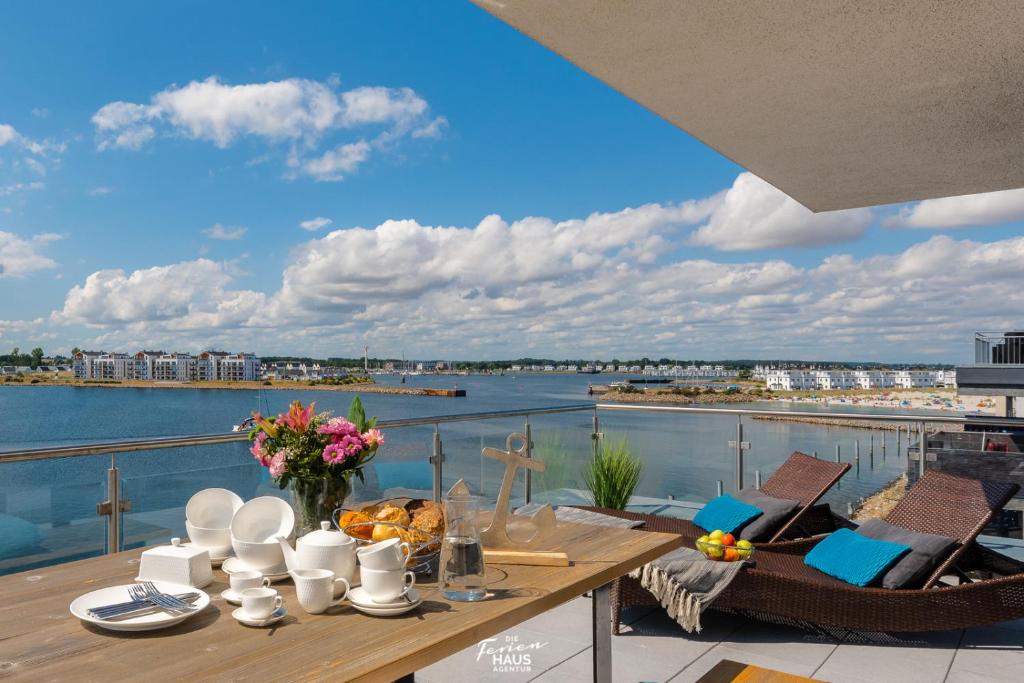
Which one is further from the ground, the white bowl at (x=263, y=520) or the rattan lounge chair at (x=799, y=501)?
the white bowl at (x=263, y=520)

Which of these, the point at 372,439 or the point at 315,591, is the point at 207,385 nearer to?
the point at 372,439

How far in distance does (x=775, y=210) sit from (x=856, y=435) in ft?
27.6

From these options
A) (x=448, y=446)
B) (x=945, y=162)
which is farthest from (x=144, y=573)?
(x=945, y=162)

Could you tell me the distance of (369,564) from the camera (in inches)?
60.6

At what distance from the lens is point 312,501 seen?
1.90 metres

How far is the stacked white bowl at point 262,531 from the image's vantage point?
1721 millimetres

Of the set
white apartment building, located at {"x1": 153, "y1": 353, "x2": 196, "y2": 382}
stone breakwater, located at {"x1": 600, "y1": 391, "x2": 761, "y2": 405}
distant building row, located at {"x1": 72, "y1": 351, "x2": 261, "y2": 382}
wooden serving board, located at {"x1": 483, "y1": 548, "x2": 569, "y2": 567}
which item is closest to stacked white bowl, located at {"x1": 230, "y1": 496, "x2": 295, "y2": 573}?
wooden serving board, located at {"x1": 483, "y1": 548, "x2": 569, "y2": 567}

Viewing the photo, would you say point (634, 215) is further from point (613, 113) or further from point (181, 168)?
point (181, 168)

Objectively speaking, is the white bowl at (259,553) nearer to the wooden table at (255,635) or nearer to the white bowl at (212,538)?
the wooden table at (255,635)

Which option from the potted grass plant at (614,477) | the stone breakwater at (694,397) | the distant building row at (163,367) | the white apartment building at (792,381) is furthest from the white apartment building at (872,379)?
the distant building row at (163,367)

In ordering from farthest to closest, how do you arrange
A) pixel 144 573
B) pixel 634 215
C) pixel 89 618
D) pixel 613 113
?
pixel 634 215, pixel 613 113, pixel 144 573, pixel 89 618

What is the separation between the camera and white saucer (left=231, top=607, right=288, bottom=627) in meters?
1.42

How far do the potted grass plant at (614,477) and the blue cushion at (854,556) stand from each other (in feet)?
7.26

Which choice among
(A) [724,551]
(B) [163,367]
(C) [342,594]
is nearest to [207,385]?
(B) [163,367]
